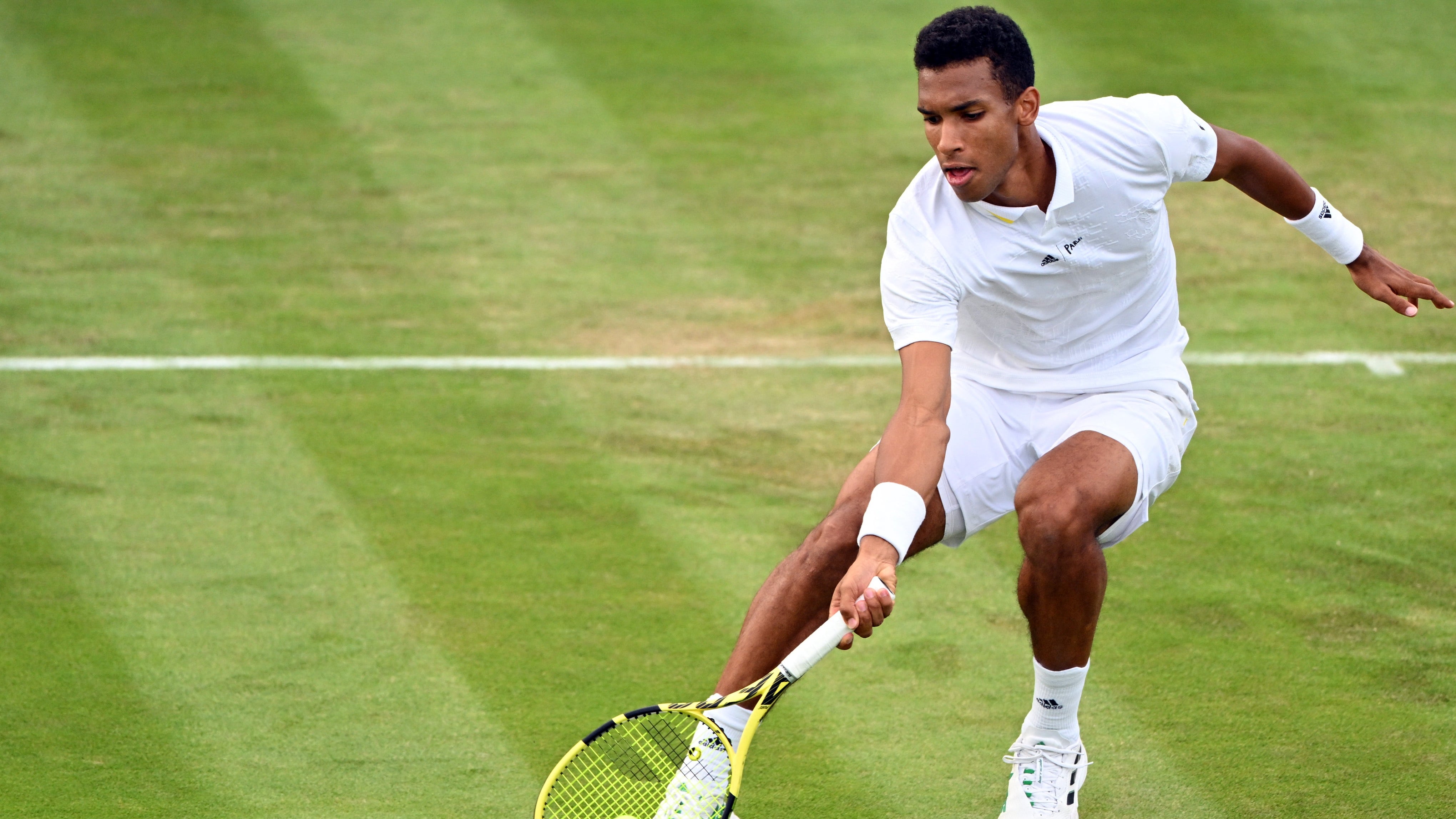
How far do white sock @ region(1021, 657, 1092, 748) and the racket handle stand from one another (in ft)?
2.44

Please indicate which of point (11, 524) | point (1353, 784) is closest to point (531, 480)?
point (11, 524)

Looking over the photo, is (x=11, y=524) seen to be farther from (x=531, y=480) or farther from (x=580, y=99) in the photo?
(x=580, y=99)

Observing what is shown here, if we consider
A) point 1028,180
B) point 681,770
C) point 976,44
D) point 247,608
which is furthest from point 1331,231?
point 247,608

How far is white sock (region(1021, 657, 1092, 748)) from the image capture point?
4465mm

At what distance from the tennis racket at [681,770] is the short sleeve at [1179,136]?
5.10 ft

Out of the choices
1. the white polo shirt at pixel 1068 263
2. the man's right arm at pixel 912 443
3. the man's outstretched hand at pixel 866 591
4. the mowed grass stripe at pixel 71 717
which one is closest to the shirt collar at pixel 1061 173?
the white polo shirt at pixel 1068 263

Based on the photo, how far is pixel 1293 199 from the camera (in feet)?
16.3

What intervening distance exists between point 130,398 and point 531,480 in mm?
2013

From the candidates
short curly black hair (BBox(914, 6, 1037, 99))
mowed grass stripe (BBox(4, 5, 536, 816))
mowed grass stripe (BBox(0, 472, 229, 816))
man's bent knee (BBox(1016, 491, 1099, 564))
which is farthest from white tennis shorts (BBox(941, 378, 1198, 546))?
mowed grass stripe (BBox(0, 472, 229, 816))

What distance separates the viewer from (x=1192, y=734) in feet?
16.1

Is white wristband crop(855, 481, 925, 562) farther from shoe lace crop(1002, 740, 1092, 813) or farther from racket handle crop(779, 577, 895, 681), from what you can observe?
shoe lace crop(1002, 740, 1092, 813)

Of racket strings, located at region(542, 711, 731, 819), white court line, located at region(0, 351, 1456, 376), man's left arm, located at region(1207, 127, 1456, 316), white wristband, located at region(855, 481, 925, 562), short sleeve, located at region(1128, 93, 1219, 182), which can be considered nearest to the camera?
white wristband, located at region(855, 481, 925, 562)

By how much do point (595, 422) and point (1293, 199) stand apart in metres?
3.27

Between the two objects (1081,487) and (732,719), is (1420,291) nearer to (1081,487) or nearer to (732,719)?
(1081,487)
